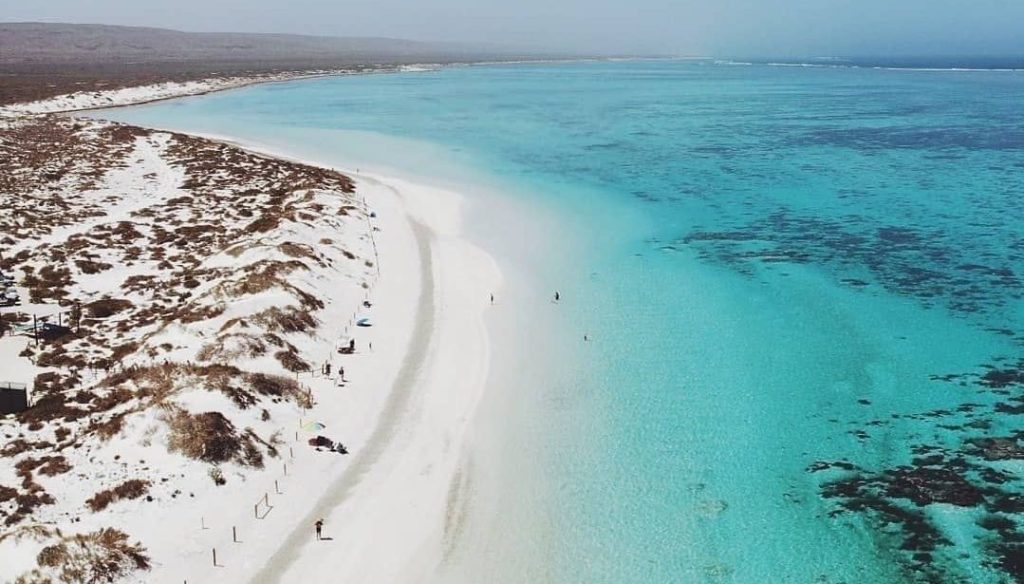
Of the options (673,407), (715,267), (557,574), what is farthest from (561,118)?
(557,574)

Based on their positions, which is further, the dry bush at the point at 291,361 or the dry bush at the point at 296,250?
the dry bush at the point at 296,250

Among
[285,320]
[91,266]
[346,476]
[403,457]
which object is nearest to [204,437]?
[346,476]

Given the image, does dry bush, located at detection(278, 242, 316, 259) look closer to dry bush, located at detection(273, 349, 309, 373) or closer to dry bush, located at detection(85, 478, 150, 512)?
dry bush, located at detection(273, 349, 309, 373)

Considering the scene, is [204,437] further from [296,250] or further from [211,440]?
[296,250]

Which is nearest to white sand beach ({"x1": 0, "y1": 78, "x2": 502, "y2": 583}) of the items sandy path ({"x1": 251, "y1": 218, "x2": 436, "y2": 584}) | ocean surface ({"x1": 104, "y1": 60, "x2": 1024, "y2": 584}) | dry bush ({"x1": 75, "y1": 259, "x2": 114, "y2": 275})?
sandy path ({"x1": 251, "y1": 218, "x2": 436, "y2": 584})

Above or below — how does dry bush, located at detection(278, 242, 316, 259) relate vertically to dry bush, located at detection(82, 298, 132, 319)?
above

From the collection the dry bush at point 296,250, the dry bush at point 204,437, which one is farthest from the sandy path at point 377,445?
the dry bush at point 296,250

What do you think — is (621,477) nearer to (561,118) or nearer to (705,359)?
(705,359)

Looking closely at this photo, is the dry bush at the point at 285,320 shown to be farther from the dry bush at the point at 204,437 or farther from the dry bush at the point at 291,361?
the dry bush at the point at 204,437
